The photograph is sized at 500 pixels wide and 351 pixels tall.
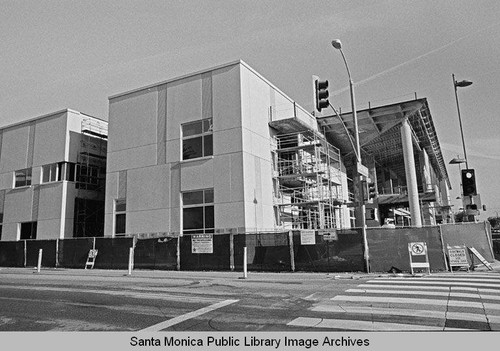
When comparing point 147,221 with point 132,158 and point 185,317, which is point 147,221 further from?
point 185,317

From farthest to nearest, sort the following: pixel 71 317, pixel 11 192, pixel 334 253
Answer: pixel 11 192 → pixel 334 253 → pixel 71 317

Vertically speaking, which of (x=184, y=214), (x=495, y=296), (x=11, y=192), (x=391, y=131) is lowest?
(x=495, y=296)

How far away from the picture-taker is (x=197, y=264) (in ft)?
64.9

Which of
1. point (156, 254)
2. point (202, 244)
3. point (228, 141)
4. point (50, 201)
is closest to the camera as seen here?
point (202, 244)

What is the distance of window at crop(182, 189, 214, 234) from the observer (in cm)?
2352

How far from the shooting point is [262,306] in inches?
346

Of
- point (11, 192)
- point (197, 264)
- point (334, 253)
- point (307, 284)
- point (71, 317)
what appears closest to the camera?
point (71, 317)

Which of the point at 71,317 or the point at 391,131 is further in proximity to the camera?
the point at 391,131

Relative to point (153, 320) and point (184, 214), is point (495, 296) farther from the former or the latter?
point (184, 214)

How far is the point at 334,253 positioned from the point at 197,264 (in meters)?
6.99

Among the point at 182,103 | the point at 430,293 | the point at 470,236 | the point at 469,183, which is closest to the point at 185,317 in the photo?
the point at 430,293

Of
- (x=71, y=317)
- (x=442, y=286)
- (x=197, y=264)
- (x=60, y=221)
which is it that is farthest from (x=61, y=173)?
(x=442, y=286)

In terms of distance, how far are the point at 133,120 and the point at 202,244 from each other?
12125mm

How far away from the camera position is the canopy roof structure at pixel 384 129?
2831cm
